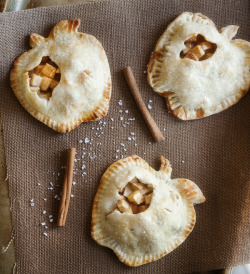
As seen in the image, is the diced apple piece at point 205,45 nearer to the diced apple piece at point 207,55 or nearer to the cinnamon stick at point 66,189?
the diced apple piece at point 207,55

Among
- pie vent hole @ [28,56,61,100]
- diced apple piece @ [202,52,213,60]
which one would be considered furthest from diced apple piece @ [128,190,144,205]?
diced apple piece @ [202,52,213,60]

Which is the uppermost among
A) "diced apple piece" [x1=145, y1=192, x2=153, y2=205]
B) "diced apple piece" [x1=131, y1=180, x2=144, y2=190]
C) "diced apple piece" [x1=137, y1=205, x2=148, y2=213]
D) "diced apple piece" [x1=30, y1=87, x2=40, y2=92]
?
"diced apple piece" [x1=30, y1=87, x2=40, y2=92]

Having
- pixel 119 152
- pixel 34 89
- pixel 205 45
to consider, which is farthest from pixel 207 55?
pixel 34 89

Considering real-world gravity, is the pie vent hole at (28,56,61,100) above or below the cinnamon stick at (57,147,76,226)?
above

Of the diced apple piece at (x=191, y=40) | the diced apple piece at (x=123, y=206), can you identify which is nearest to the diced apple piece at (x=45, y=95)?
the diced apple piece at (x=123, y=206)

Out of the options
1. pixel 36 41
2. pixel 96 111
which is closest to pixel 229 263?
pixel 96 111

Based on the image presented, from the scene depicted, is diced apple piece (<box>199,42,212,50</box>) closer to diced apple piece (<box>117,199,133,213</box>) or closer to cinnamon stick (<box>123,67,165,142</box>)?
cinnamon stick (<box>123,67,165,142</box>)
